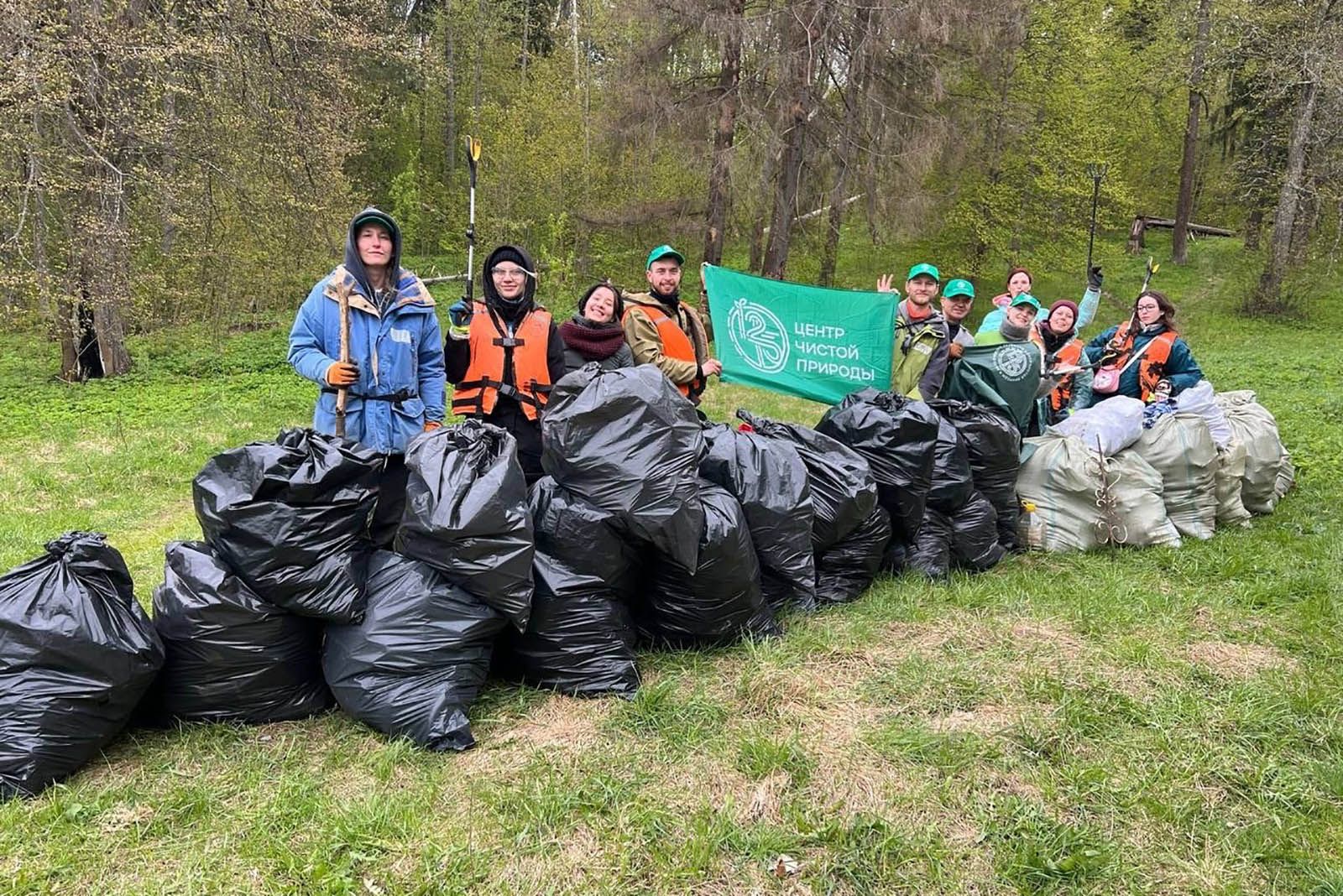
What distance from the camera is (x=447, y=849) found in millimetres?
1992

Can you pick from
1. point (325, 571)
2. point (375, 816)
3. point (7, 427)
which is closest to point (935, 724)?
point (375, 816)

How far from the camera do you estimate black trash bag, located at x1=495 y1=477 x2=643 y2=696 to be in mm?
2678

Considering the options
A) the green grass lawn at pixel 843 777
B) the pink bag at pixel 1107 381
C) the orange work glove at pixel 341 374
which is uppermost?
the orange work glove at pixel 341 374

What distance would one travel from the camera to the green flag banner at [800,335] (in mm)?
4672

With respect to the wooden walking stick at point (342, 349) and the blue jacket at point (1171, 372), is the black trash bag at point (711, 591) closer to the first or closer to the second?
the wooden walking stick at point (342, 349)

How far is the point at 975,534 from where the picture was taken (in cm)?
396

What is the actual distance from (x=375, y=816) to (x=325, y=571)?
0.71 m

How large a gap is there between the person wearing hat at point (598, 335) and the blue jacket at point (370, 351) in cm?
60

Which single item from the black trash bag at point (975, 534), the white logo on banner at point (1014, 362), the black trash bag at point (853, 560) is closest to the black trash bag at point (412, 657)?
the black trash bag at point (853, 560)

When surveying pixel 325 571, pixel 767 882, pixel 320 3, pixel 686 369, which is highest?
pixel 320 3

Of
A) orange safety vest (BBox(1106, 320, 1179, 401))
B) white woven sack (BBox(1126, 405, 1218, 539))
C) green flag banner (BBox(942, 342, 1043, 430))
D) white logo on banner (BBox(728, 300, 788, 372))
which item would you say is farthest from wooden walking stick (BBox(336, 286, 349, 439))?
orange safety vest (BBox(1106, 320, 1179, 401))

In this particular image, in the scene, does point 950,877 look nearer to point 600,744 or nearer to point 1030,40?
point 600,744

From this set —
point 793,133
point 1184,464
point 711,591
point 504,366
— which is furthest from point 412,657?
point 793,133

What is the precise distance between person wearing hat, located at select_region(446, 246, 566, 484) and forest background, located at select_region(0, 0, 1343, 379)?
5.90m
